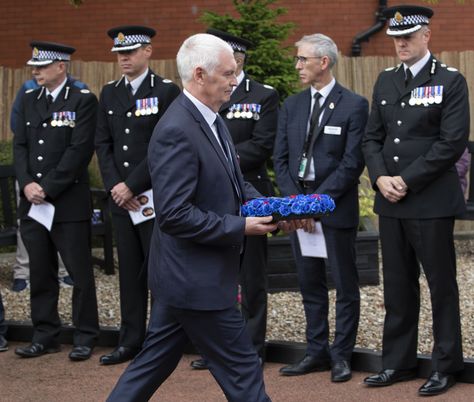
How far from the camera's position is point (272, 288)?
10867mm

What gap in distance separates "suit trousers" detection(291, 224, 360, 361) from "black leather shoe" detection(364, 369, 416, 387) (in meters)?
0.35

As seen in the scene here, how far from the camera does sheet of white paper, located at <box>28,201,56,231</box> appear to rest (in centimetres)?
883

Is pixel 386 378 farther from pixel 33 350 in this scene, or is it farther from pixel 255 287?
pixel 33 350

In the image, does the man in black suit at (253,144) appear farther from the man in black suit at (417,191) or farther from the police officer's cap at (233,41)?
the man in black suit at (417,191)

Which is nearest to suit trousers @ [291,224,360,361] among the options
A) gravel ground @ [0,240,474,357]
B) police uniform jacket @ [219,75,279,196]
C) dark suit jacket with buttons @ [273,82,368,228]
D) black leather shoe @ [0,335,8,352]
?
dark suit jacket with buttons @ [273,82,368,228]

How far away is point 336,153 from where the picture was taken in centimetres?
799

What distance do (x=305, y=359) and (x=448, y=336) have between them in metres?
1.11

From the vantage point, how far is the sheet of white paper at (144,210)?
8508 millimetres

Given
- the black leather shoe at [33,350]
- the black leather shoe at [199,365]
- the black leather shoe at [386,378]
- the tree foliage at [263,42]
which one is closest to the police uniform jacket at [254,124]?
the black leather shoe at [199,365]

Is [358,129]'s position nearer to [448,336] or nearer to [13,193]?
[448,336]

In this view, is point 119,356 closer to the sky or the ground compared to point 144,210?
closer to the ground

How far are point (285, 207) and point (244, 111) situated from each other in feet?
8.96

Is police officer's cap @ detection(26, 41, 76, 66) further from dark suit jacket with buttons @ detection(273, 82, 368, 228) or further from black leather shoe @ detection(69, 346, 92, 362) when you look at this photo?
black leather shoe @ detection(69, 346, 92, 362)

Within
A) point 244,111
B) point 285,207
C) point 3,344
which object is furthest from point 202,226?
point 3,344
